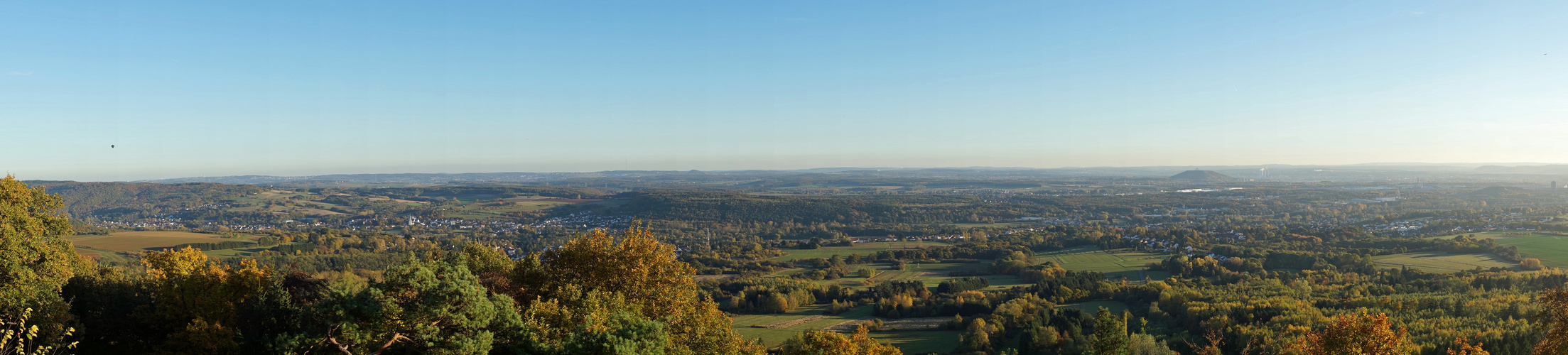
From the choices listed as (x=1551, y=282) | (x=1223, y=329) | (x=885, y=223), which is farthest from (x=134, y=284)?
(x=885, y=223)

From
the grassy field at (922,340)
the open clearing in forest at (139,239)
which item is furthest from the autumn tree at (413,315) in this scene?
the open clearing in forest at (139,239)

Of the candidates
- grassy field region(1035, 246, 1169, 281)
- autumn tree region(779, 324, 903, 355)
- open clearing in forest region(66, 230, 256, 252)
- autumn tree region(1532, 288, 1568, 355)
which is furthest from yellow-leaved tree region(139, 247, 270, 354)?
grassy field region(1035, 246, 1169, 281)

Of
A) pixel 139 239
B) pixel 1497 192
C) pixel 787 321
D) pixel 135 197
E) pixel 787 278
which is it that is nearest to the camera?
pixel 787 321

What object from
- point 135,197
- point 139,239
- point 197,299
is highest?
point 197,299

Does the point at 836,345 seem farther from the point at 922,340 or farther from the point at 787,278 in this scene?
the point at 787,278

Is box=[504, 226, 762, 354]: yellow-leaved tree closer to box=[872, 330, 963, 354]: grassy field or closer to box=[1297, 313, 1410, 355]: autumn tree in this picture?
box=[1297, 313, 1410, 355]: autumn tree

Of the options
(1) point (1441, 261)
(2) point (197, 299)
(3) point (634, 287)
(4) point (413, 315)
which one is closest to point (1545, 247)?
(1) point (1441, 261)

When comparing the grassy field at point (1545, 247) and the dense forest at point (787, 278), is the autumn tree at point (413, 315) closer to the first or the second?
the dense forest at point (787, 278)
